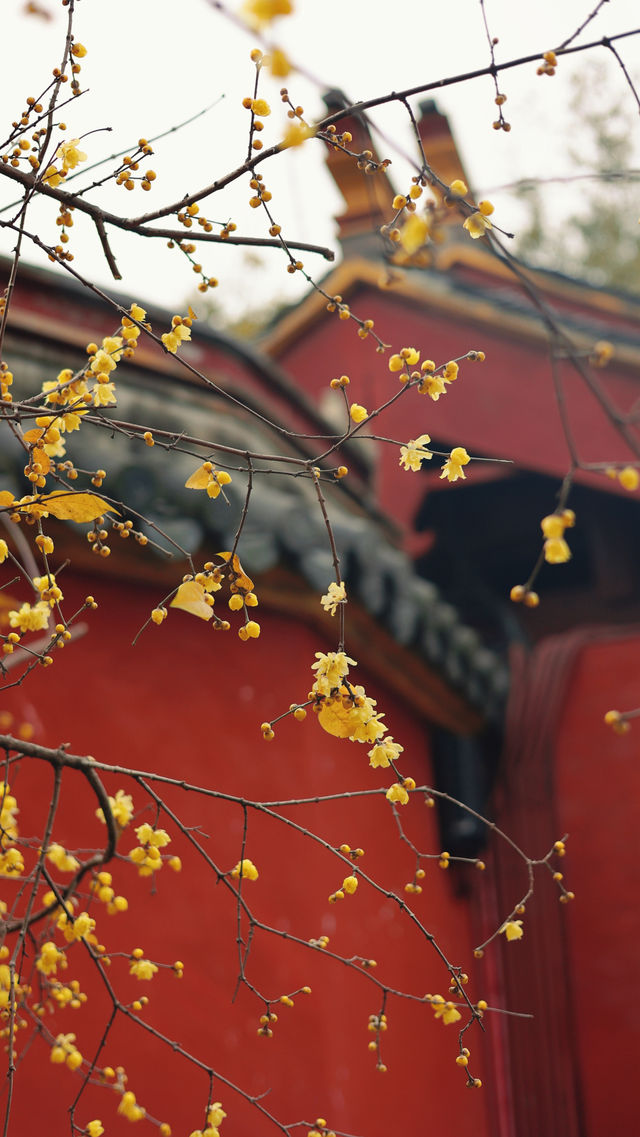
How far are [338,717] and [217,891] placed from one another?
1591 millimetres

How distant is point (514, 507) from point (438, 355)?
762mm

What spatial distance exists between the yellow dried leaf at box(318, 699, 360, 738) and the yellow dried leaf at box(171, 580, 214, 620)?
186 mm

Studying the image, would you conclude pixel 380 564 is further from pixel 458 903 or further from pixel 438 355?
pixel 438 355

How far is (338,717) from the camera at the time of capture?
1.33 m

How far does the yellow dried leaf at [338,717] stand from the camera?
4.36 feet

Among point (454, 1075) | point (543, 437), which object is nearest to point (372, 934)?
point (454, 1075)

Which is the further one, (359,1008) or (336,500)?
(336,500)

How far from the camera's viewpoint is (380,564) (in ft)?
10.6

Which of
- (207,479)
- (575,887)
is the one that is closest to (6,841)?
(207,479)

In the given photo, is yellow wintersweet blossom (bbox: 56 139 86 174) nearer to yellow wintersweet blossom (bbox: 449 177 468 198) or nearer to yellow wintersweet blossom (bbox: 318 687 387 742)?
yellow wintersweet blossom (bbox: 449 177 468 198)

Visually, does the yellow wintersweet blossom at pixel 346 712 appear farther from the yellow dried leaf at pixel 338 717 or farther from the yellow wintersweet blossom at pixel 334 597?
the yellow wintersweet blossom at pixel 334 597

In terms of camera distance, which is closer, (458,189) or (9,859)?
(458,189)

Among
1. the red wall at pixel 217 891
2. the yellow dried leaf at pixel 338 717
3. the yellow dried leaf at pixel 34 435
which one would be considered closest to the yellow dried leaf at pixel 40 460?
the yellow dried leaf at pixel 34 435

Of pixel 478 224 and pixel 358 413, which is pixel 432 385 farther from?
pixel 478 224
